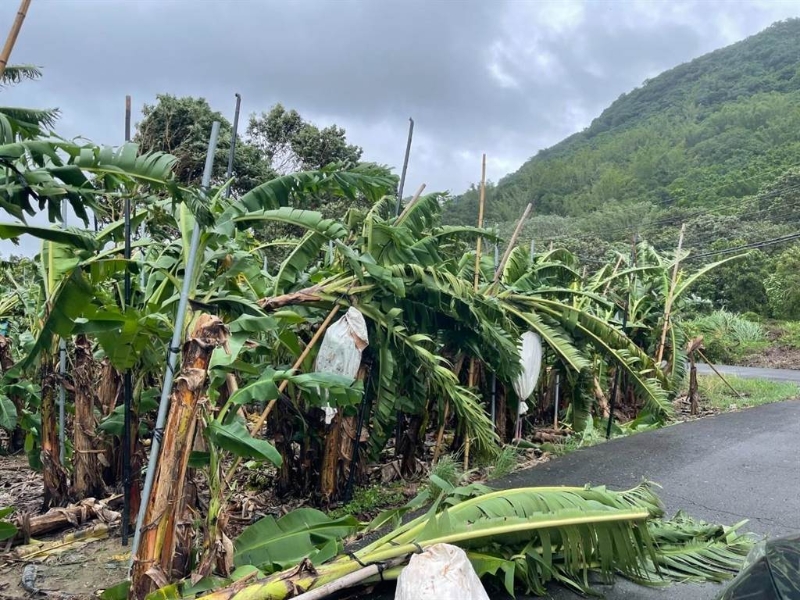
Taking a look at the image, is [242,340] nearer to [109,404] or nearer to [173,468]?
[173,468]

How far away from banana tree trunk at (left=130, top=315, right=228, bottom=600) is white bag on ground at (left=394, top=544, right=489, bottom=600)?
1.41 meters

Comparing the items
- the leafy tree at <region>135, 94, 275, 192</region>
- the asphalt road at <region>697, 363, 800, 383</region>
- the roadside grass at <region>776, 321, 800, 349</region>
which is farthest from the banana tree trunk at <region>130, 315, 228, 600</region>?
the roadside grass at <region>776, 321, 800, 349</region>

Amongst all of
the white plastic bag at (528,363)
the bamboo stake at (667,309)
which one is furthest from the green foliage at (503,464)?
the bamboo stake at (667,309)

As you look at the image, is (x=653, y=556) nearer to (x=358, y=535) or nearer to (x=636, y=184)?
(x=358, y=535)

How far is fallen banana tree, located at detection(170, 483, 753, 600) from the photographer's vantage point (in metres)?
3.23

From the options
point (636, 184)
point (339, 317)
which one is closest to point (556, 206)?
point (636, 184)

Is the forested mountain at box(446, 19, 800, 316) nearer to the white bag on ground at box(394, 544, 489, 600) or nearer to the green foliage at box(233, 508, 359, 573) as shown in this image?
the green foliage at box(233, 508, 359, 573)

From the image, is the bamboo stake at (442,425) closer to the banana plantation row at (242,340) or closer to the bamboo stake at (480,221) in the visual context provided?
the banana plantation row at (242,340)

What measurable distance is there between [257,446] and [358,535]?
5.18ft

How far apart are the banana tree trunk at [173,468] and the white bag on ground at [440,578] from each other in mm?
1406

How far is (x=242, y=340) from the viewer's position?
12.7ft

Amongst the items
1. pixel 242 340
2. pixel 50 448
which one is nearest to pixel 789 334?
pixel 242 340

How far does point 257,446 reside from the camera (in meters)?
3.41

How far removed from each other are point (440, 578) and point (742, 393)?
12.2m
